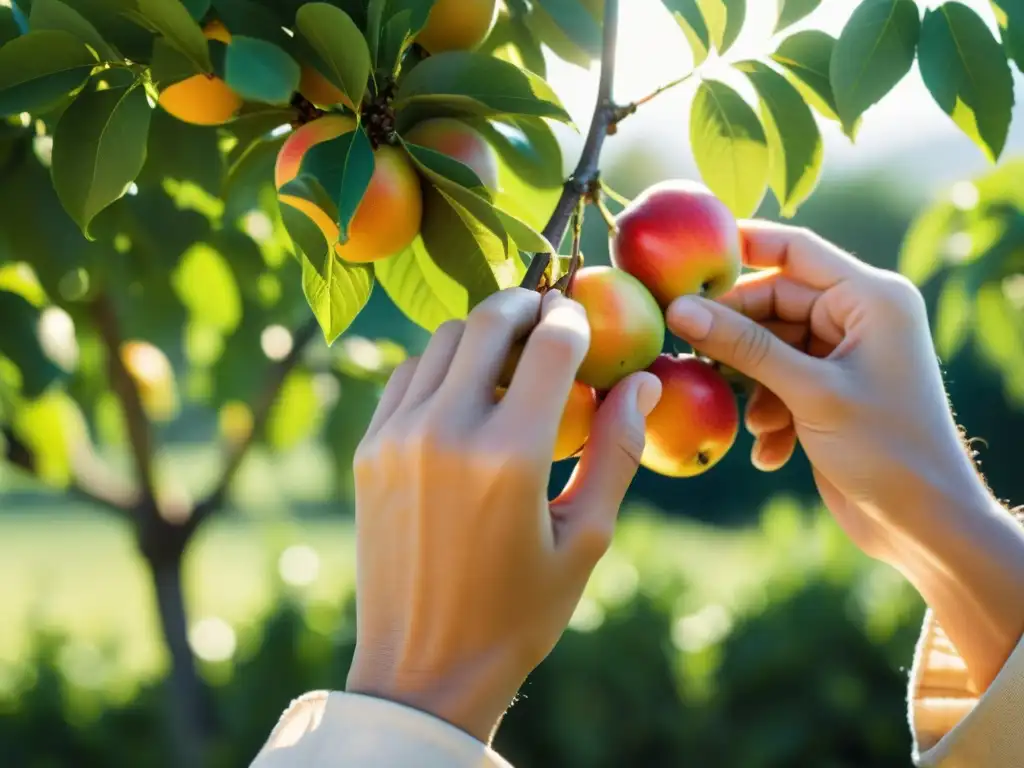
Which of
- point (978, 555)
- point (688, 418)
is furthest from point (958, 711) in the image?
point (688, 418)

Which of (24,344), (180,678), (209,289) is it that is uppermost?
(24,344)

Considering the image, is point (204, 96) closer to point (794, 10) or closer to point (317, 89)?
point (317, 89)

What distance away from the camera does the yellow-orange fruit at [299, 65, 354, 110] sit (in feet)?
2.89

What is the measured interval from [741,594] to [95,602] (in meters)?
12.0

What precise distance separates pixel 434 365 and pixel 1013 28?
0.64m

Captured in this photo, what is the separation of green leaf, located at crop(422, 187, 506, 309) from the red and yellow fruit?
0.04m

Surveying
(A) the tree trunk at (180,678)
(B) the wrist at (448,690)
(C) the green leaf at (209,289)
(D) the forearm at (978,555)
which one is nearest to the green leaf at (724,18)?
(D) the forearm at (978,555)

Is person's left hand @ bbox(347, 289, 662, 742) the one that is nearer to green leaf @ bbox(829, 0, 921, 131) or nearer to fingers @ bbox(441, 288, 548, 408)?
fingers @ bbox(441, 288, 548, 408)

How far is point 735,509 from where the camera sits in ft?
38.4

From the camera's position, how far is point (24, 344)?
1641 millimetres

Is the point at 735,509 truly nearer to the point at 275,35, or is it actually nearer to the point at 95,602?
the point at 95,602

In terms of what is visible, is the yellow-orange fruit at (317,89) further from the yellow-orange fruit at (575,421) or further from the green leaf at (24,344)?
the green leaf at (24,344)

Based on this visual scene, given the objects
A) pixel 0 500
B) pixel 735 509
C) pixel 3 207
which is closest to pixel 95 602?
pixel 735 509

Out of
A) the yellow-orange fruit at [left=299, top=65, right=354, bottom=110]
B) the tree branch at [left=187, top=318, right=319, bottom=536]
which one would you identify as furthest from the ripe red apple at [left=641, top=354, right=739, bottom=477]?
the tree branch at [left=187, top=318, right=319, bottom=536]
